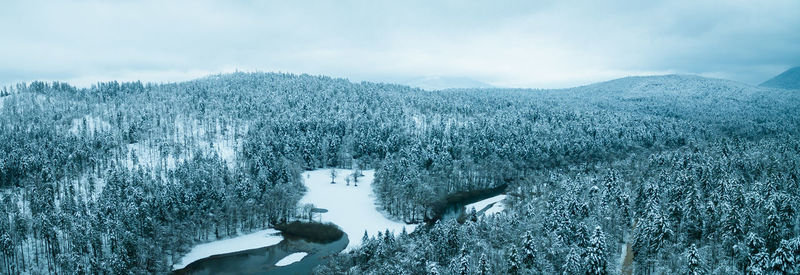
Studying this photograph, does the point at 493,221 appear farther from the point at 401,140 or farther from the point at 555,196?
the point at 401,140

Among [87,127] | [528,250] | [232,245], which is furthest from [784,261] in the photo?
[87,127]

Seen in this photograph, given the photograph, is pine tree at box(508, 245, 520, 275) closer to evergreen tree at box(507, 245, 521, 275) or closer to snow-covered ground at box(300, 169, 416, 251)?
evergreen tree at box(507, 245, 521, 275)

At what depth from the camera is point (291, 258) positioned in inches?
3159

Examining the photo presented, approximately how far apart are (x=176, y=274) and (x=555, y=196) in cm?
7835

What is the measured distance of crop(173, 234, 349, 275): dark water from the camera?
74.4 meters

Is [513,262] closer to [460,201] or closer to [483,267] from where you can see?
[483,267]

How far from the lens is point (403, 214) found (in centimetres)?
10550

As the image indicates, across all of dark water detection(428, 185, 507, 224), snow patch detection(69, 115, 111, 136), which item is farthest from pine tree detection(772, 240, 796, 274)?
snow patch detection(69, 115, 111, 136)

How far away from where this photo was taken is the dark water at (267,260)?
244 feet

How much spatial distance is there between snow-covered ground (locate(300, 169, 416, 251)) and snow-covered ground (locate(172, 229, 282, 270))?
48.9ft

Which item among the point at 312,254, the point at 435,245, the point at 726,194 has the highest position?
the point at 726,194

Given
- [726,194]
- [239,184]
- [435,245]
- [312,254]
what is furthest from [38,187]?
[726,194]

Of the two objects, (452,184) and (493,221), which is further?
(452,184)

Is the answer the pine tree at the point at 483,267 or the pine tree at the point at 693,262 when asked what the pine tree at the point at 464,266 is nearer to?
the pine tree at the point at 483,267
